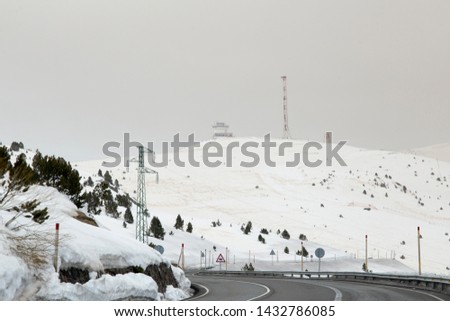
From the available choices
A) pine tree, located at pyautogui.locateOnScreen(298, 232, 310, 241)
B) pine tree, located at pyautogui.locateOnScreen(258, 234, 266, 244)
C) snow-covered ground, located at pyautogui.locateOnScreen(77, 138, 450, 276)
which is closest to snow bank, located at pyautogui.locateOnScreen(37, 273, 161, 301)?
snow-covered ground, located at pyautogui.locateOnScreen(77, 138, 450, 276)

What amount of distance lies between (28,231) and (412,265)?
8088 centimetres

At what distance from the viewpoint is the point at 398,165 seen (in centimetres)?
18625

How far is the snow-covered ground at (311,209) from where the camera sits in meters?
84.8

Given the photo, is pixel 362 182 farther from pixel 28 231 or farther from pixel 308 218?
pixel 28 231

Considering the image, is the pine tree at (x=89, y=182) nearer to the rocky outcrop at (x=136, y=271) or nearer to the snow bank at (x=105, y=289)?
the rocky outcrop at (x=136, y=271)

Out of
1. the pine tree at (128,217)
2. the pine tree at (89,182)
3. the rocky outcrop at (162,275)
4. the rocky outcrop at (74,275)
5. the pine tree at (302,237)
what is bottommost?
the pine tree at (302,237)

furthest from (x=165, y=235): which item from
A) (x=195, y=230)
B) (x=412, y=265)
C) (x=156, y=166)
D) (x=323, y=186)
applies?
(x=156, y=166)

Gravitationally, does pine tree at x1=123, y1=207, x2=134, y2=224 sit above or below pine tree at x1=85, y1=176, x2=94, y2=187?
below

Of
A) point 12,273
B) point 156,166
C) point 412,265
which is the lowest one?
point 412,265

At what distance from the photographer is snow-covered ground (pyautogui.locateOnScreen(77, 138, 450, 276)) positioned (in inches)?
3337

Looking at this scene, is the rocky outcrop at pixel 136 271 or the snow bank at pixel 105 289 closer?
the snow bank at pixel 105 289

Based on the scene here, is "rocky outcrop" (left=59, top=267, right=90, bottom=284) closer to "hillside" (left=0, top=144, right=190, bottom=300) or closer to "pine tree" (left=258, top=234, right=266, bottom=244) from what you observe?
"hillside" (left=0, top=144, right=190, bottom=300)

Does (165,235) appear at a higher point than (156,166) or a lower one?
lower

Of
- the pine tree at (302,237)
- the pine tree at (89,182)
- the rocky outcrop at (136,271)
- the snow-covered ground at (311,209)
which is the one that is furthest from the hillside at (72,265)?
the pine tree at (89,182)
